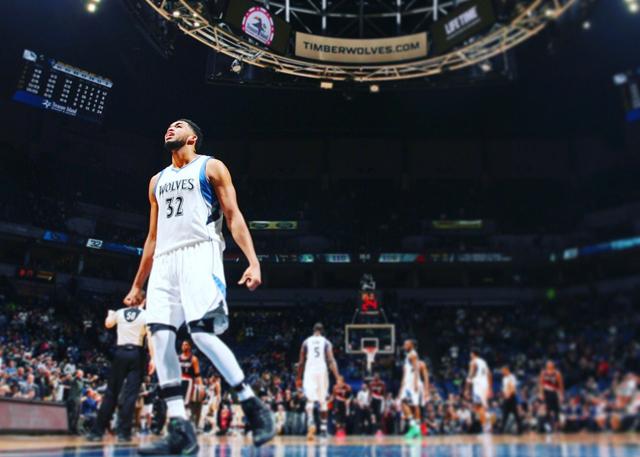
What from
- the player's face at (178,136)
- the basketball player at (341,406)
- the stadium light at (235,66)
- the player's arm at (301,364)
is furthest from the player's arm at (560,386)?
the stadium light at (235,66)

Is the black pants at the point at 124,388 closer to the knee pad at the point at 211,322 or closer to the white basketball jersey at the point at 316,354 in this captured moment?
the white basketball jersey at the point at 316,354

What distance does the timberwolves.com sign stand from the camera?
13188 mm

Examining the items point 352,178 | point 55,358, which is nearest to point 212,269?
point 55,358

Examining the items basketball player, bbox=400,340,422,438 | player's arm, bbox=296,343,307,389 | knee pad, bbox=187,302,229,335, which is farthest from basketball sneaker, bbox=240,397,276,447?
basketball player, bbox=400,340,422,438

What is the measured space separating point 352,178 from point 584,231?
Answer: 11.5 metres

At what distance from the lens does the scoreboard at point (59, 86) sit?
13305mm

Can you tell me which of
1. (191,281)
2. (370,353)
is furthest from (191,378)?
(370,353)

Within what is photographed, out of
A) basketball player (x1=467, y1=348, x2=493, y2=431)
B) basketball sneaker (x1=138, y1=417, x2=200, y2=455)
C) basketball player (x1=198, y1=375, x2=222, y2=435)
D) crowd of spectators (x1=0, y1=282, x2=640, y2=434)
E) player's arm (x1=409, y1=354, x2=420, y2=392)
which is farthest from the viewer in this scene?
basketball player (x1=198, y1=375, x2=222, y2=435)

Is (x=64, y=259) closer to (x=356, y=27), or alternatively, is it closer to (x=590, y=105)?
(x=356, y=27)

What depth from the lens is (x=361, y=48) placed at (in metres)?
13.6

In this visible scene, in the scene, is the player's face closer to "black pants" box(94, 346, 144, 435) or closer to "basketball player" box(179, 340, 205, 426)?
"black pants" box(94, 346, 144, 435)

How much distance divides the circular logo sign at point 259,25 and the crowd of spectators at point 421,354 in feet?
23.6

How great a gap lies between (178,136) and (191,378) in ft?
17.9

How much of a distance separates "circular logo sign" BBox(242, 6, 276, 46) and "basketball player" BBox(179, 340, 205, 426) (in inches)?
274
